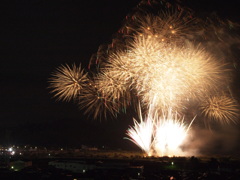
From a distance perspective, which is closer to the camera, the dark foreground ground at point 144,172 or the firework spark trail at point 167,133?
the dark foreground ground at point 144,172

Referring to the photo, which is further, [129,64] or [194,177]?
[129,64]

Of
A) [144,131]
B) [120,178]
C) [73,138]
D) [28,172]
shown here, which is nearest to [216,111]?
[144,131]

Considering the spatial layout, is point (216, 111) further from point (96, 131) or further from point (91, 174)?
point (96, 131)

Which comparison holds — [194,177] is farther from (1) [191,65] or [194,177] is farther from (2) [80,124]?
(2) [80,124]

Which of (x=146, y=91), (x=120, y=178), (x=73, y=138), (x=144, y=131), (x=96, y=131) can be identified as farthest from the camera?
(x=96, y=131)

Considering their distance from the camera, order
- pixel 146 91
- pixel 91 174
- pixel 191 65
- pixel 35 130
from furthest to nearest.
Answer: pixel 35 130, pixel 146 91, pixel 191 65, pixel 91 174

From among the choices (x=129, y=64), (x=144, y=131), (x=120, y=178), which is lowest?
(x=120, y=178)

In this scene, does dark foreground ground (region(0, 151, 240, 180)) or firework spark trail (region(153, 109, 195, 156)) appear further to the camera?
firework spark trail (region(153, 109, 195, 156))

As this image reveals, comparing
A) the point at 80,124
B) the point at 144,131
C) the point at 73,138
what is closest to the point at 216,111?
the point at 144,131

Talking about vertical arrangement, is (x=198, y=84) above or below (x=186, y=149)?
above
